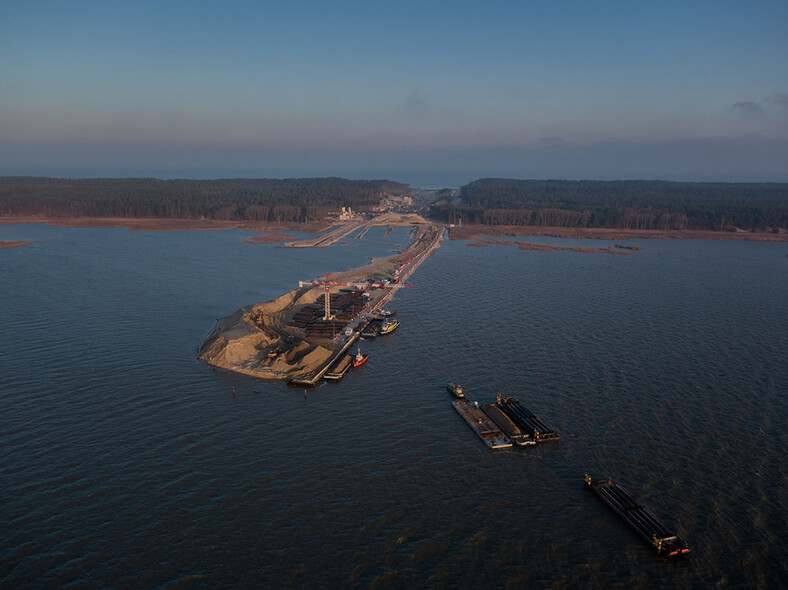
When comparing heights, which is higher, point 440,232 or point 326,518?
point 440,232

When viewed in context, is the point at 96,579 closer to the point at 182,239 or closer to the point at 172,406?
the point at 172,406

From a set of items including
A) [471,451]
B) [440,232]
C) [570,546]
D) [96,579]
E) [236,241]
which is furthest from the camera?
[440,232]

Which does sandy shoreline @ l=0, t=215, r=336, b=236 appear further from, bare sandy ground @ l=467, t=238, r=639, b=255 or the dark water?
the dark water

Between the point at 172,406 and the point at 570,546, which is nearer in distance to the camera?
the point at 570,546

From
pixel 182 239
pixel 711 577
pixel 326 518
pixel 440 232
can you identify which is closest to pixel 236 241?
pixel 182 239

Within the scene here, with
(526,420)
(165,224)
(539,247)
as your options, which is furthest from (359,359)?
(165,224)

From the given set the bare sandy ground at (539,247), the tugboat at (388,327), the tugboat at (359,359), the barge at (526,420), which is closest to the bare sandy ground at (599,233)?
the bare sandy ground at (539,247)

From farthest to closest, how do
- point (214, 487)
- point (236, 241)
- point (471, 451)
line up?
point (236, 241) < point (471, 451) < point (214, 487)
